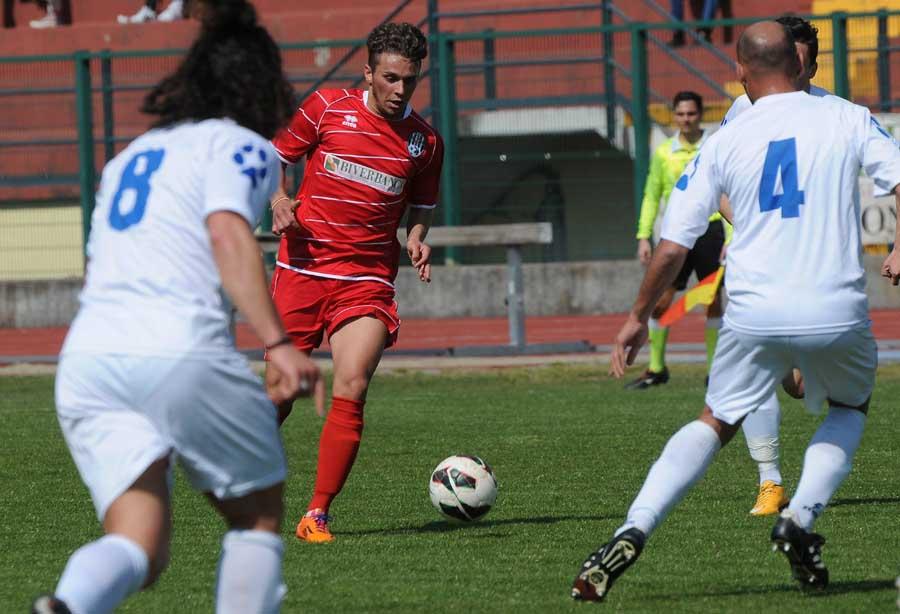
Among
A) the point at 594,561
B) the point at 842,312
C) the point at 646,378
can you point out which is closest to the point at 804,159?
the point at 842,312

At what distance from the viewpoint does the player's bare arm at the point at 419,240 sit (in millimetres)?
7186

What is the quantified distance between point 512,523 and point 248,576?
3.25 meters

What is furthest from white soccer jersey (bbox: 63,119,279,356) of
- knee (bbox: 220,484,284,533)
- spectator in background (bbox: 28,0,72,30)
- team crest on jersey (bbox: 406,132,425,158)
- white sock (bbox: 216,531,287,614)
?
spectator in background (bbox: 28,0,72,30)

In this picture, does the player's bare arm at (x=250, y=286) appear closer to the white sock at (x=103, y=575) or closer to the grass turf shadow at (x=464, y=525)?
the white sock at (x=103, y=575)

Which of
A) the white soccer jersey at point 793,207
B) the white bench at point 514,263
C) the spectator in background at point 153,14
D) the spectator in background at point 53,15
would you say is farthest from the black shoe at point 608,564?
the spectator in background at point 53,15

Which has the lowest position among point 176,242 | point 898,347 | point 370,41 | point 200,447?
point 898,347

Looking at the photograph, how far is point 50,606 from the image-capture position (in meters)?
3.69

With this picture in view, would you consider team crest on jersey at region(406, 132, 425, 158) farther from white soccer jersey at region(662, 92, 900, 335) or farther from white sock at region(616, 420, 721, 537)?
white sock at region(616, 420, 721, 537)

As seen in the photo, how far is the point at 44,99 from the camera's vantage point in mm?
20938

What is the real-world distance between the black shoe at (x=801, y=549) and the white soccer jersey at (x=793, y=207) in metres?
0.62

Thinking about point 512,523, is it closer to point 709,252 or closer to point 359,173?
point 359,173

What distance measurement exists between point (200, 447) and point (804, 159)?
232 cm

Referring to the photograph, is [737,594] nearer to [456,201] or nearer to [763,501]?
[763,501]

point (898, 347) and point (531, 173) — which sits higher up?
point (531, 173)
